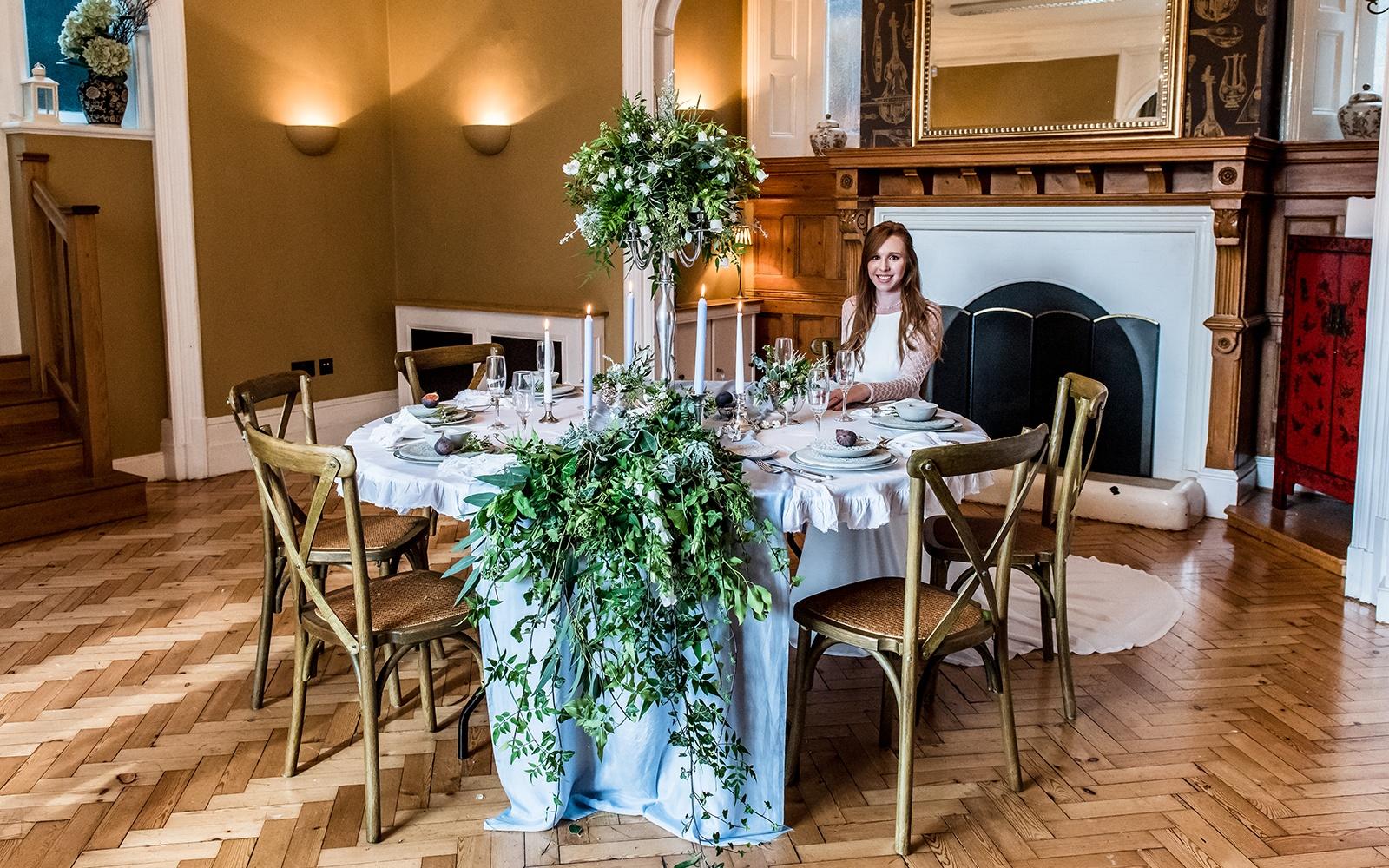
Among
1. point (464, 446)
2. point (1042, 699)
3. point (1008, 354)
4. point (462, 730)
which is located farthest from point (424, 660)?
point (1008, 354)

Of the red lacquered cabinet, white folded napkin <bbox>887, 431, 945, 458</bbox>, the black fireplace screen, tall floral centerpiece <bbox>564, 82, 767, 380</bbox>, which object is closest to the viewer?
white folded napkin <bbox>887, 431, 945, 458</bbox>

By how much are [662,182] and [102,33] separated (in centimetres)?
377

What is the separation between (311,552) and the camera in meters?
3.24

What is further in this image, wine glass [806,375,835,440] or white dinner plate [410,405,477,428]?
white dinner plate [410,405,477,428]

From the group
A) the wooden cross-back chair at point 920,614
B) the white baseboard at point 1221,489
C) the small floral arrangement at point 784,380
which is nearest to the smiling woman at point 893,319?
the small floral arrangement at point 784,380

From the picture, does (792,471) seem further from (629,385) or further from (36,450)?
(36,450)

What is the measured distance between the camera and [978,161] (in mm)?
5789

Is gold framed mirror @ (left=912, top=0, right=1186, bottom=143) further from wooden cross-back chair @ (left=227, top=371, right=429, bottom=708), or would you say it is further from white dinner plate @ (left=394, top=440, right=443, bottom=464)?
white dinner plate @ (left=394, top=440, right=443, bottom=464)

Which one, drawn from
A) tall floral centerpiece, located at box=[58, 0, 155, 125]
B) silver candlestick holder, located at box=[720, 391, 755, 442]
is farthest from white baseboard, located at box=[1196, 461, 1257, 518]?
tall floral centerpiece, located at box=[58, 0, 155, 125]

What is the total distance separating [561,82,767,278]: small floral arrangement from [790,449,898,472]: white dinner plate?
73 centimetres

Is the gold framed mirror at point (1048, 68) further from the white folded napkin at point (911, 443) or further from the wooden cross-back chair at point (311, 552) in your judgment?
the wooden cross-back chair at point (311, 552)

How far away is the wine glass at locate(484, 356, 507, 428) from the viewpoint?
335cm

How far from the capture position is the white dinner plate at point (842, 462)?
2838 mm

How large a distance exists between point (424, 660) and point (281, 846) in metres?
0.69
